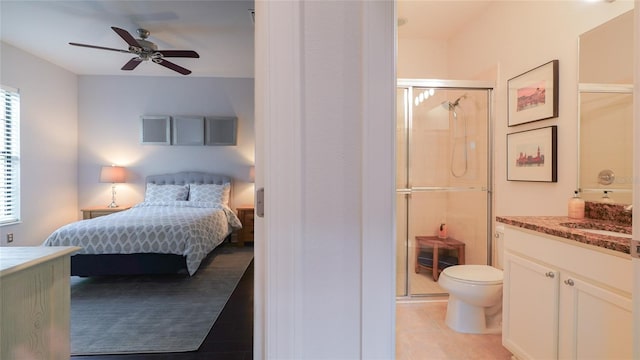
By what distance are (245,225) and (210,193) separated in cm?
69

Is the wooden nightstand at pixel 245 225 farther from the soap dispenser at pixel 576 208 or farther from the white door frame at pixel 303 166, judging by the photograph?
the white door frame at pixel 303 166

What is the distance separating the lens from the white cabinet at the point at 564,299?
114 centimetres

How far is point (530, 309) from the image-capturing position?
1.53m

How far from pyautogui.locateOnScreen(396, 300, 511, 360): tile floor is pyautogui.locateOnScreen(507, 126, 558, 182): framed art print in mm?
1134

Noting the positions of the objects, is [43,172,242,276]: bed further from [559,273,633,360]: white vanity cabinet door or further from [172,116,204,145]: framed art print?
[559,273,633,360]: white vanity cabinet door

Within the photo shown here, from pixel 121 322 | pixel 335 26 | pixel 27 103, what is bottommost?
pixel 121 322

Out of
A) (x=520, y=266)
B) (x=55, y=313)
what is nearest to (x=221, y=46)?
(x=55, y=313)

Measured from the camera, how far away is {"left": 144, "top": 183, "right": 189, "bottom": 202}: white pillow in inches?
175

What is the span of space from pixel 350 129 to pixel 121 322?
2492 mm

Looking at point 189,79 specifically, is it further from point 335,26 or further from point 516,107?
point 335,26

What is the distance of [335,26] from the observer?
2.27 ft

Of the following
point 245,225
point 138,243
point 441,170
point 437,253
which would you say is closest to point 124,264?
point 138,243

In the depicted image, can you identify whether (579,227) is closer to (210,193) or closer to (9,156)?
(210,193)

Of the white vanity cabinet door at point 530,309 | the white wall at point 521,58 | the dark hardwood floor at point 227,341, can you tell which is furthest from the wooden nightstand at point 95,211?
the white vanity cabinet door at point 530,309
